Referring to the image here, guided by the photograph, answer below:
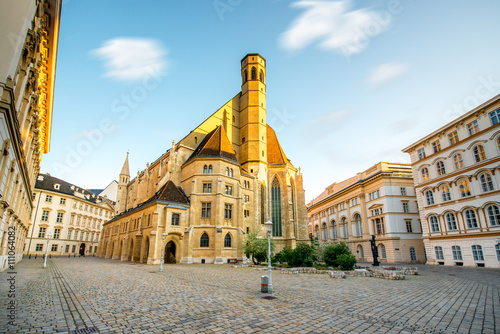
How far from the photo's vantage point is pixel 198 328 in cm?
565

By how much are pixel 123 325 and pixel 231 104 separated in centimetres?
4170

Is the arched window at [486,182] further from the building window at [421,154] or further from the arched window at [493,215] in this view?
the building window at [421,154]

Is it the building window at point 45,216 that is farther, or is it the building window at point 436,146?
the building window at point 45,216

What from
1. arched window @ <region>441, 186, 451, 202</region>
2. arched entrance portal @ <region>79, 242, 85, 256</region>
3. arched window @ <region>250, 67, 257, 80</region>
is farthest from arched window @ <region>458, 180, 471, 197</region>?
arched entrance portal @ <region>79, 242, 85, 256</region>

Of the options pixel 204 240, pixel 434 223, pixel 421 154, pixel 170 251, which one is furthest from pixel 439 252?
pixel 170 251

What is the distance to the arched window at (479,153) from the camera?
24.5m

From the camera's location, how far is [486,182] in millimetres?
24000

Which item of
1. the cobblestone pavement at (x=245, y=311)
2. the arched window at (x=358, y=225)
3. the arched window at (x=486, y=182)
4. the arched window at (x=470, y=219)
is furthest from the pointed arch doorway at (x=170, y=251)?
the arched window at (x=486, y=182)

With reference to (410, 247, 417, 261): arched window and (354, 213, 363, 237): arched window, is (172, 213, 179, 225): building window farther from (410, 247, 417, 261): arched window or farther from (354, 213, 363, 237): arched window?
(410, 247, 417, 261): arched window

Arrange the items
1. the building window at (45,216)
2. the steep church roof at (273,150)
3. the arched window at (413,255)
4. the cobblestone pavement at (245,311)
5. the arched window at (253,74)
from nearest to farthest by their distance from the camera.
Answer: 1. the cobblestone pavement at (245,311)
2. the arched window at (413,255)
3. the steep church roof at (273,150)
4. the arched window at (253,74)
5. the building window at (45,216)

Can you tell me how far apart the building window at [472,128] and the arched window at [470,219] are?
799 cm

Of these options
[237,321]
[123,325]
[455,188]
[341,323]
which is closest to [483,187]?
[455,188]

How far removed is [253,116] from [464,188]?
2997 cm

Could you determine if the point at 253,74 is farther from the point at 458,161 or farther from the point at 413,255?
the point at 413,255
